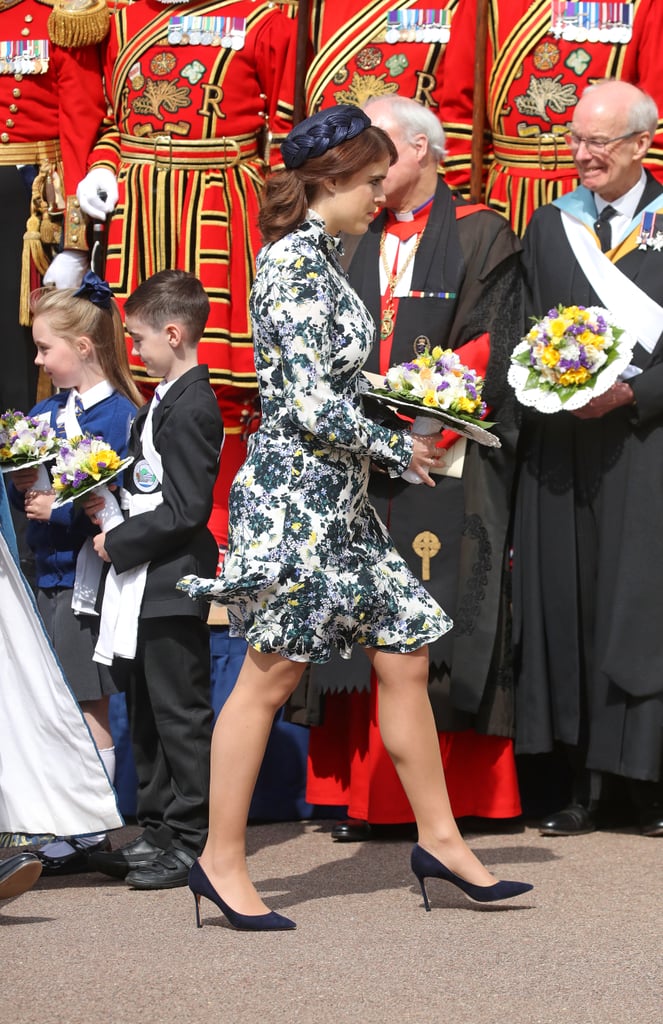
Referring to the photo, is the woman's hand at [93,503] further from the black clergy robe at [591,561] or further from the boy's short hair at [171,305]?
the black clergy robe at [591,561]

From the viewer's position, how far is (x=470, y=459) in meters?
4.98

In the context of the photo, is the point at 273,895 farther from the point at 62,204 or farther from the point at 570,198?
the point at 62,204

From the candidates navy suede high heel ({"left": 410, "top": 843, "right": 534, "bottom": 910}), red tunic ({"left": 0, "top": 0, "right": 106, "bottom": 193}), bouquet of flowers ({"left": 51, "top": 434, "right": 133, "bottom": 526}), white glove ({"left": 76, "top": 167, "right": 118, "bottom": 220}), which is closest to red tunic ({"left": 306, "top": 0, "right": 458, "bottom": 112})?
white glove ({"left": 76, "top": 167, "right": 118, "bottom": 220})

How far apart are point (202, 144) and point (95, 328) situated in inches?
62.6

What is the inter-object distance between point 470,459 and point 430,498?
0.16 m

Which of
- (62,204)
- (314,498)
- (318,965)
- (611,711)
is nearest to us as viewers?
(318,965)

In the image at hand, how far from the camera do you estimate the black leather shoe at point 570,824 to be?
4.93 m

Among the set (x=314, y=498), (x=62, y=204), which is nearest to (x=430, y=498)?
(x=314, y=498)

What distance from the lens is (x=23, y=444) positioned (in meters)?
4.60

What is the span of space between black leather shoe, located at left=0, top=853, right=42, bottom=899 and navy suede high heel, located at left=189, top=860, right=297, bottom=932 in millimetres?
340

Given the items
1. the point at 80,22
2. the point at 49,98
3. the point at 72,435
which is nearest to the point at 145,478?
the point at 72,435

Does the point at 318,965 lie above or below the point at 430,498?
below

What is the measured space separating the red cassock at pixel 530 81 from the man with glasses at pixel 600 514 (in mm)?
696

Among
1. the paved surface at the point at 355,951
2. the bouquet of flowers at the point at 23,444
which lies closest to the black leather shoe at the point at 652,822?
the paved surface at the point at 355,951
